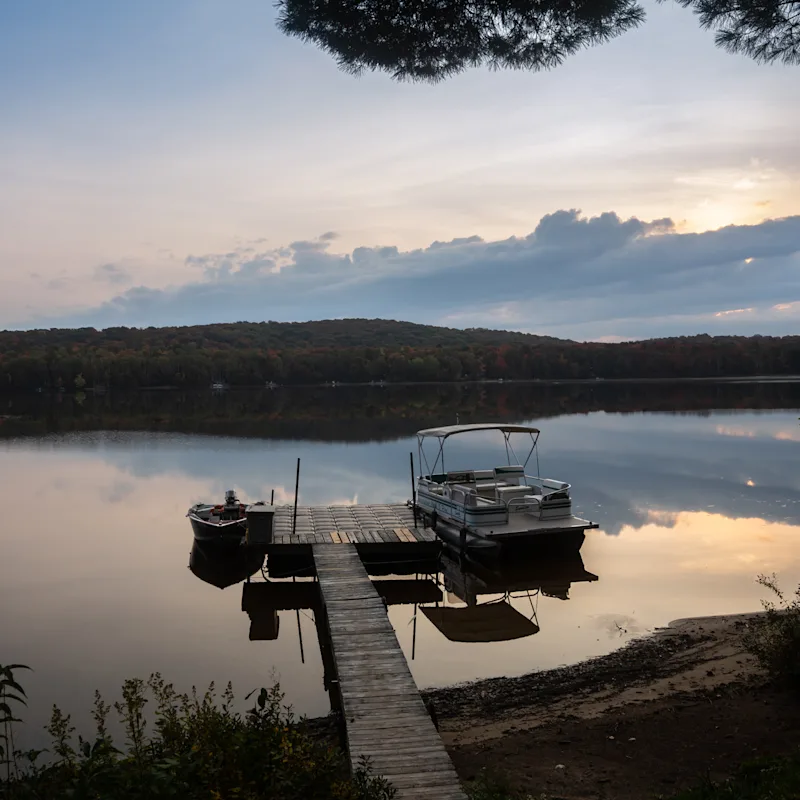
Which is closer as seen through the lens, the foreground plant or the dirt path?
the foreground plant

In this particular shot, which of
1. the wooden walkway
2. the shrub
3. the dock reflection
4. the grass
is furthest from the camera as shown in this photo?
the dock reflection

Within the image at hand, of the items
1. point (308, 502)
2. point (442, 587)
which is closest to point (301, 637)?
point (442, 587)

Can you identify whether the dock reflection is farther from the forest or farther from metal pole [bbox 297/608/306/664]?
the forest

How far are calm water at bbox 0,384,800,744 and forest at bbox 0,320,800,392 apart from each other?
88924 mm

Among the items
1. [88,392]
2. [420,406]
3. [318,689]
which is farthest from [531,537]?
[88,392]

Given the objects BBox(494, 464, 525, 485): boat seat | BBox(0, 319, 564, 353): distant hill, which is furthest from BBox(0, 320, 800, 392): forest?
BBox(494, 464, 525, 485): boat seat

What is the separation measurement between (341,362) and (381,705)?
470 feet

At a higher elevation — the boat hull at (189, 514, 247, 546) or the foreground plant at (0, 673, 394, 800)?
the foreground plant at (0, 673, 394, 800)

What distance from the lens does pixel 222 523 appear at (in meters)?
19.9

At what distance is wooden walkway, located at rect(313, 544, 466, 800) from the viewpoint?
718 cm

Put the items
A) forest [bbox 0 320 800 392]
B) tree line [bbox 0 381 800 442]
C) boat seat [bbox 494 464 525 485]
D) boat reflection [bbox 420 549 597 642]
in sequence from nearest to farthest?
boat reflection [bbox 420 549 597 642], boat seat [bbox 494 464 525 485], tree line [bbox 0 381 800 442], forest [bbox 0 320 800 392]

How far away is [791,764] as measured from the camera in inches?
261

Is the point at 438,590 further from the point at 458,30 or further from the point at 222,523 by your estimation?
the point at 458,30

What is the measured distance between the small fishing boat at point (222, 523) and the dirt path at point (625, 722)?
9.68 meters
